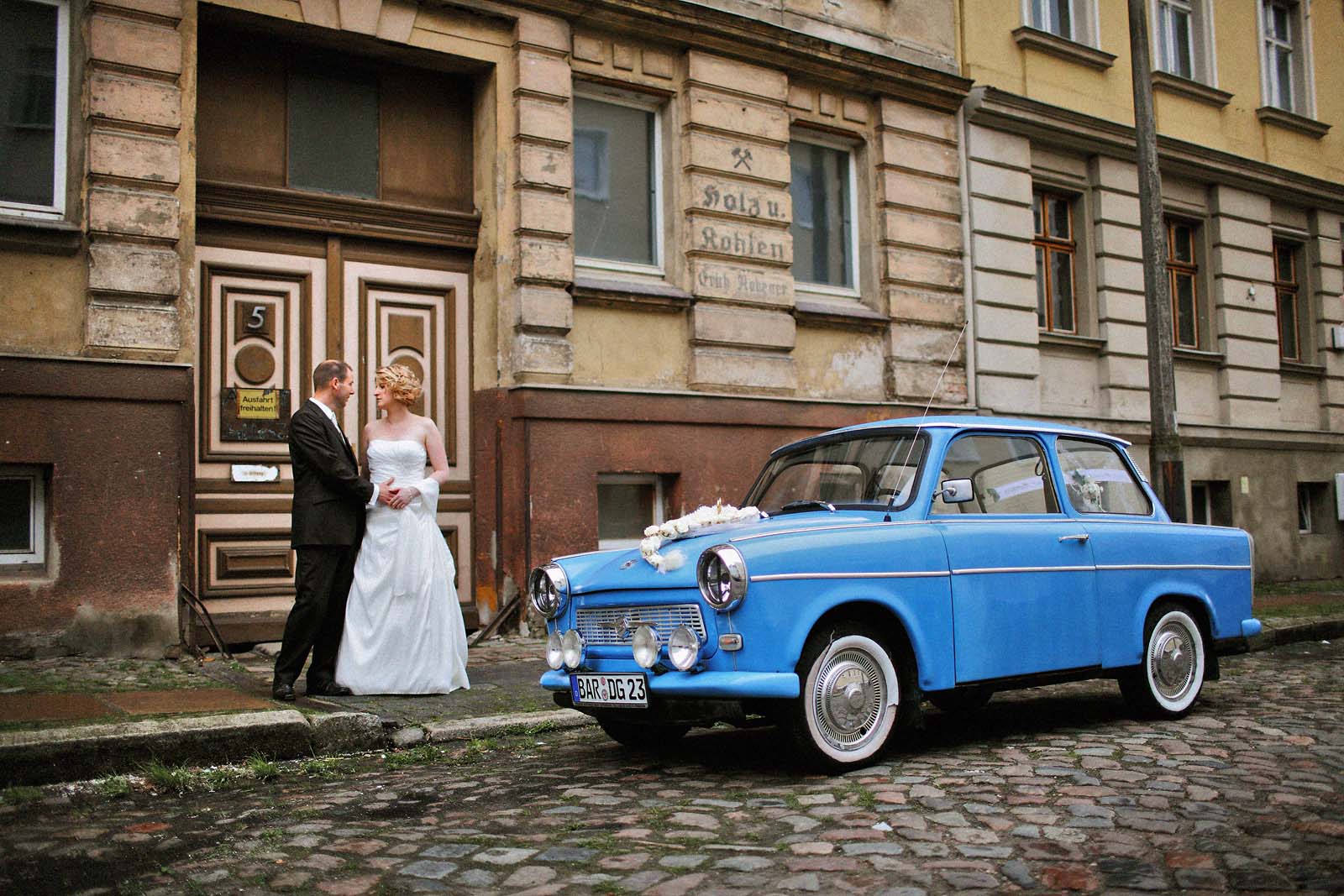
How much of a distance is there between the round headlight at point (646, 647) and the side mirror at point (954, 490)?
1.64 meters

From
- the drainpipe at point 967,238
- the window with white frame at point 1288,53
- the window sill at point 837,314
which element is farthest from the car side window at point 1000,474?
the window with white frame at point 1288,53

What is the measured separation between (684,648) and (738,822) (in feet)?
2.97

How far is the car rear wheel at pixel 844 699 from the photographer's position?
17.3 feet

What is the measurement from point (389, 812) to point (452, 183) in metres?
7.24

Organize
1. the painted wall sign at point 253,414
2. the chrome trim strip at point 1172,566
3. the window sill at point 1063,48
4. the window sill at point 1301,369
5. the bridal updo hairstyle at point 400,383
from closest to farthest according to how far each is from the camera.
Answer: the chrome trim strip at point 1172,566, the bridal updo hairstyle at point 400,383, the painted wall sign at point 253,414, the window sill at point 1063,48, the window sill at point 1301,369

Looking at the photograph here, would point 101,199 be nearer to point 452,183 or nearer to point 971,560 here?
point 452,183

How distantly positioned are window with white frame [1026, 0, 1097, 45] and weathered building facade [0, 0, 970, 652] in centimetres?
236

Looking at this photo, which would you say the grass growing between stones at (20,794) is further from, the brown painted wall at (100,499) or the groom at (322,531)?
the brown painted wall at (100,499)

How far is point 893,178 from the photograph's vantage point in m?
13.4

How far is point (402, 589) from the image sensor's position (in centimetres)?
744

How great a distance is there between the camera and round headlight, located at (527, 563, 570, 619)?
5.96 meters

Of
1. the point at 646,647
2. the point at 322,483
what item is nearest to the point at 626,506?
the point at 322,483

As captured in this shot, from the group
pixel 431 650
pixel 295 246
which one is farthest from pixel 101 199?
pixel 431 650

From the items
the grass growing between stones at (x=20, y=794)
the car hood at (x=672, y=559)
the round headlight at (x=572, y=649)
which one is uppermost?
the car hood at (x=672, y=559)
